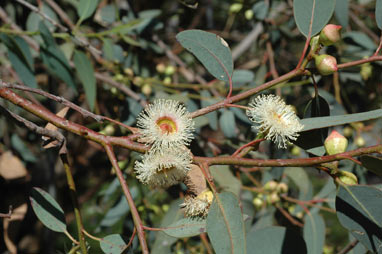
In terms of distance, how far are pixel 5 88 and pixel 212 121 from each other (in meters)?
0.84

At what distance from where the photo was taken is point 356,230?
2.88ft

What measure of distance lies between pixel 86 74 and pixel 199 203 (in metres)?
0.81

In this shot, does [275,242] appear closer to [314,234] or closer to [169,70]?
[314,234]

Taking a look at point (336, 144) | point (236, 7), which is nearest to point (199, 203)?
point (336, 144)

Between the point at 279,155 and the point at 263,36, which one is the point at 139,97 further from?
the point at 263,36

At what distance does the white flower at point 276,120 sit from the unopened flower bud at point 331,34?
182 millimetres

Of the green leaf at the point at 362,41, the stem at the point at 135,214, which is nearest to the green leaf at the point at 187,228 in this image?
the stem at the point at 135,214

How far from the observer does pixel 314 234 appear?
1.39m

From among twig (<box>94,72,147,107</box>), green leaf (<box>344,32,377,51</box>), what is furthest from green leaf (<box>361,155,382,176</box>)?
green leaf (<box>344,32,377,51</box>)

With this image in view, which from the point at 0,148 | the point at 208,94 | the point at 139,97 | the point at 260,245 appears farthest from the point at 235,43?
the point at 260,245

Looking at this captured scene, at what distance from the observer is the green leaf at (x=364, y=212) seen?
2.83 ft

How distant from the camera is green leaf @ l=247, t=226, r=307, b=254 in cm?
108

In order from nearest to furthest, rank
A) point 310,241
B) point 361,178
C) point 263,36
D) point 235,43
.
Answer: point 310,241
point 361,178
point 263,36
point 235,43

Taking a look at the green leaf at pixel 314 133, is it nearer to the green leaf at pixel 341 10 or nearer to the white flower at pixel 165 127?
the white flower at pixel 165 127
